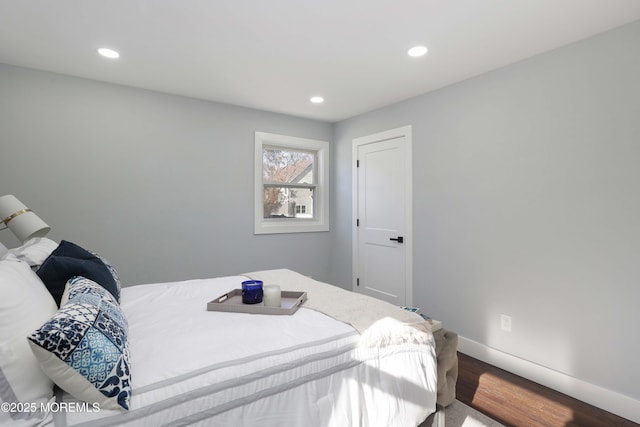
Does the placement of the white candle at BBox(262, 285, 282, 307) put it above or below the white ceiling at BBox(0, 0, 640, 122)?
below

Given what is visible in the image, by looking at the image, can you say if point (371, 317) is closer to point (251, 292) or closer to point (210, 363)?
point (251, 292)

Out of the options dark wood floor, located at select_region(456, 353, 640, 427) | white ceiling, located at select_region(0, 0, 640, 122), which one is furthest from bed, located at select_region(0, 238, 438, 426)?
white ceiling, located at select_region(0, 0, 640, 122)

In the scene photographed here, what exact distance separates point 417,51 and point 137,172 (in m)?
2.84

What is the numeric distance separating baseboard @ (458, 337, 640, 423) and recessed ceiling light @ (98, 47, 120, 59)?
3.81 metres

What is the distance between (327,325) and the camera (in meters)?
1.55

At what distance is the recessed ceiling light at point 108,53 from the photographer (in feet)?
8.14

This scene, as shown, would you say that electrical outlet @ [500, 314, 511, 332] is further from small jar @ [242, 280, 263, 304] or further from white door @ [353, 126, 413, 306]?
small jar @ [242, 280, 263, 304]

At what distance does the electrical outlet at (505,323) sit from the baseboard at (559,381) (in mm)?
206

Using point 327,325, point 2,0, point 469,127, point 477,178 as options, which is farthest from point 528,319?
point 2,0

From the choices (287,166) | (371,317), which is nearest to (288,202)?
(287,166)

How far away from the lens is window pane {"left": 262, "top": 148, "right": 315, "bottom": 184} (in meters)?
4.24

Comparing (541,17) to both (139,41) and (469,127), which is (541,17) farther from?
(139,41)

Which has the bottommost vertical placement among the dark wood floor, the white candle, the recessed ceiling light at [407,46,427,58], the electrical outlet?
the dark wood floor

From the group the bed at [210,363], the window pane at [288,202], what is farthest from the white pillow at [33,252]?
the window pane at [288,202]
